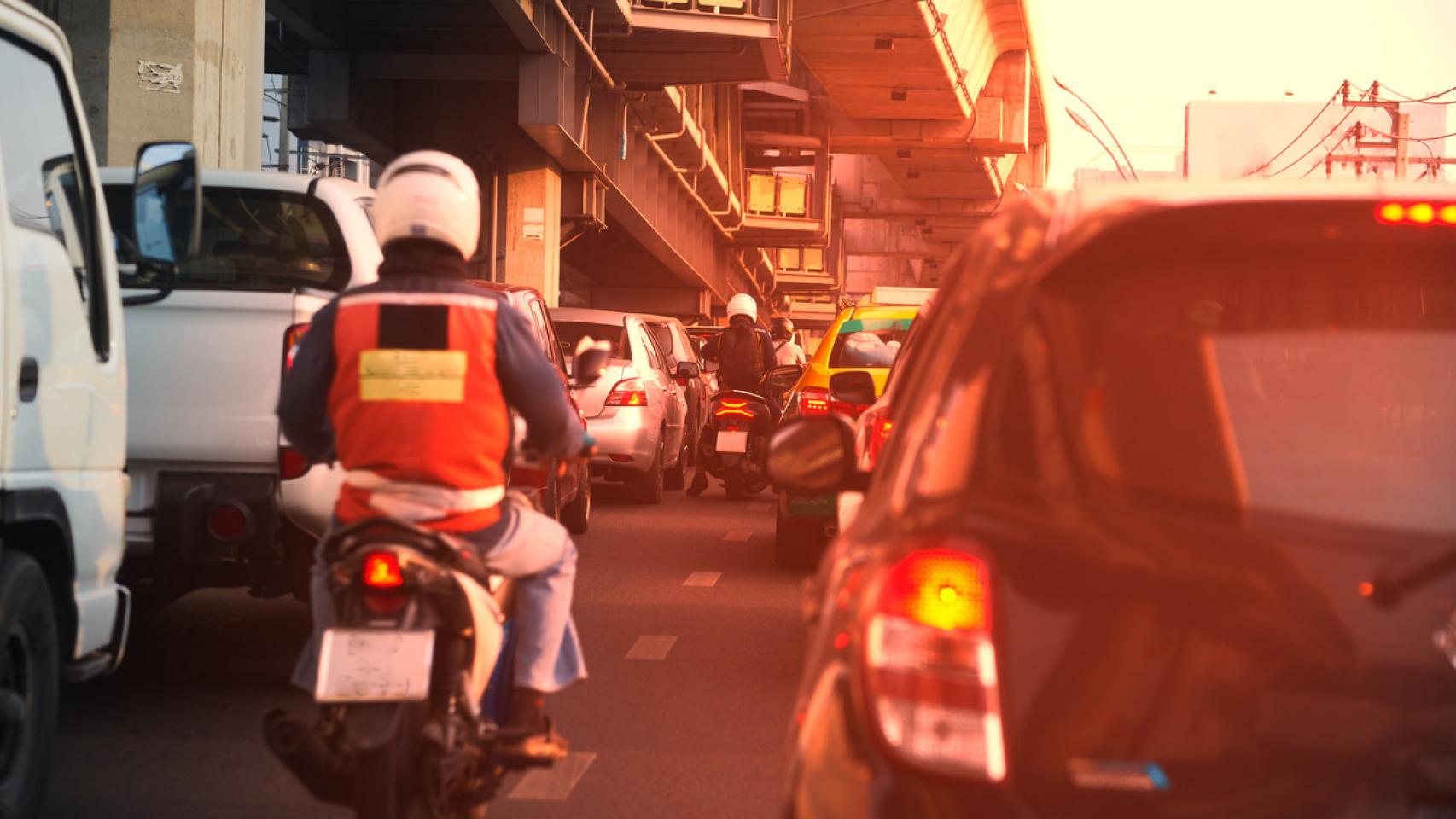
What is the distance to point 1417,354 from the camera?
323 cm

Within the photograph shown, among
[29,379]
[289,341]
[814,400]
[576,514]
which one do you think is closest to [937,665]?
[29,379]

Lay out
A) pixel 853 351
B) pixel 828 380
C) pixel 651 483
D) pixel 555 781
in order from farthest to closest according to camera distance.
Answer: pixel 651 483
pixel 853 351
pixel 828 380
pixel 555 781

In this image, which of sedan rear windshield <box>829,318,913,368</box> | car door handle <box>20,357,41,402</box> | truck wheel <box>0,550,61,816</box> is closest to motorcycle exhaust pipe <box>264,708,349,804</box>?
truck wheel <box>0,550,61,816</box>

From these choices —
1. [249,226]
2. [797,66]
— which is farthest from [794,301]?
[249,226]

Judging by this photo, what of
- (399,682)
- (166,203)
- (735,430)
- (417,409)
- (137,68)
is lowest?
(399,682)

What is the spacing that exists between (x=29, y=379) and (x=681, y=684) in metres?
3.53

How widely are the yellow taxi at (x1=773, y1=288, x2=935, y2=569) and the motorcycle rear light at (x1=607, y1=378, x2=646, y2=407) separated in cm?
270

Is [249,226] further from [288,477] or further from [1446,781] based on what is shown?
[1446,781]

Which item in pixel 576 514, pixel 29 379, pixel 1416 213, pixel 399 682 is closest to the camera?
pixel 1416 213

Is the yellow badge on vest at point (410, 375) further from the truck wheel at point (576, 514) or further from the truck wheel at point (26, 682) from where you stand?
the truck wheel at point (576, 514)

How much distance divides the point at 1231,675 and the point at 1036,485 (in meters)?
0.35

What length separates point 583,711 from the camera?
7418 mm

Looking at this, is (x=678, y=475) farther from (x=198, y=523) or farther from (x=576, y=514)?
(x=198, y=523)

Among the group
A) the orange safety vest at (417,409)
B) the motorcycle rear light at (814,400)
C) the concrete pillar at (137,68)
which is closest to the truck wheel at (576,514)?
the motorcycle rear light at (814,400)
